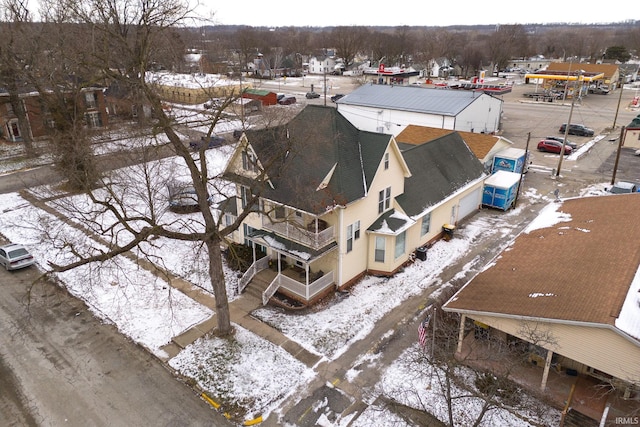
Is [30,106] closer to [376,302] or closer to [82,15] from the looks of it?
[82,15]

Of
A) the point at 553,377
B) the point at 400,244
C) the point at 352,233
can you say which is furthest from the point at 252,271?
the point at 553,377

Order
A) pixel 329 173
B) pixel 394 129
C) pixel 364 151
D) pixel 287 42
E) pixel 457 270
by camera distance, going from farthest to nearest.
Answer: pixel 287 42 → pixel 394 129 → pixel 457 270 → pixel 364 151 → pixel 329 173

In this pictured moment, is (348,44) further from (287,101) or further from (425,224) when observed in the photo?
(425,224)

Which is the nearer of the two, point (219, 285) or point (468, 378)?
point (468, 378)

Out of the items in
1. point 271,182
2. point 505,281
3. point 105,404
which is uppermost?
point 271,182

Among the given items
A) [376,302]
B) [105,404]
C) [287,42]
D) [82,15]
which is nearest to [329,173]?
[376,302]

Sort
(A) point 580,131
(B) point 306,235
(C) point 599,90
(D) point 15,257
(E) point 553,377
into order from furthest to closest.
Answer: (C) point 599,90
(A) point 580,131
(D) point 15,257
(B) point 306,235
(E) point 553,377

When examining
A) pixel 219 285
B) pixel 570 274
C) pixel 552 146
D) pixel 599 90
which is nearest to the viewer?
pixel 570 274
